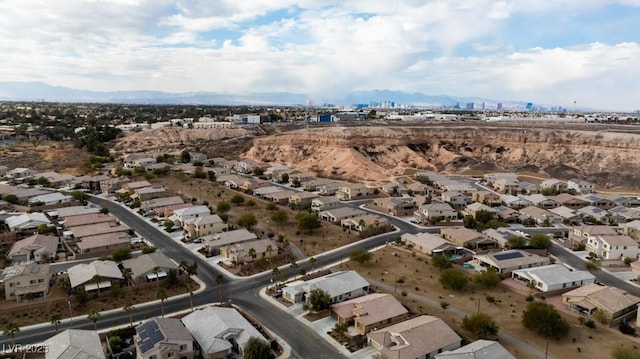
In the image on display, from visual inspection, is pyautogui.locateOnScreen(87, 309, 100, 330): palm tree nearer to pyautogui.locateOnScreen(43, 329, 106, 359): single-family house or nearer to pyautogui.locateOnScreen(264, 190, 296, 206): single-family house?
pyautogui.locateOnScreen(43, 329, 106, 359): single-family house

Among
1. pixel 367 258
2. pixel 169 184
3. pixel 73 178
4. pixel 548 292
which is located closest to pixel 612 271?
pixel 548 292

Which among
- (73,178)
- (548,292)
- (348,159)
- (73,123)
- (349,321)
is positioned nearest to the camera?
(349,321)

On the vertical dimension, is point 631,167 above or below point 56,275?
above

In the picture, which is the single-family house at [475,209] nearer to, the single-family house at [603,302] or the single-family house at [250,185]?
the single-family house at [603,302]

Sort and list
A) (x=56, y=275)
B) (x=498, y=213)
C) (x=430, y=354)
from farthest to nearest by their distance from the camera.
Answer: (x=498, y=213) → (x=56, y=275) → (x=430, y=354)

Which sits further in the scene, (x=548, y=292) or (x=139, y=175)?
(x=139, y=175)

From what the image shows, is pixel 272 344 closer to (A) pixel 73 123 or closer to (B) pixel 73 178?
(B) pixel 73 178
